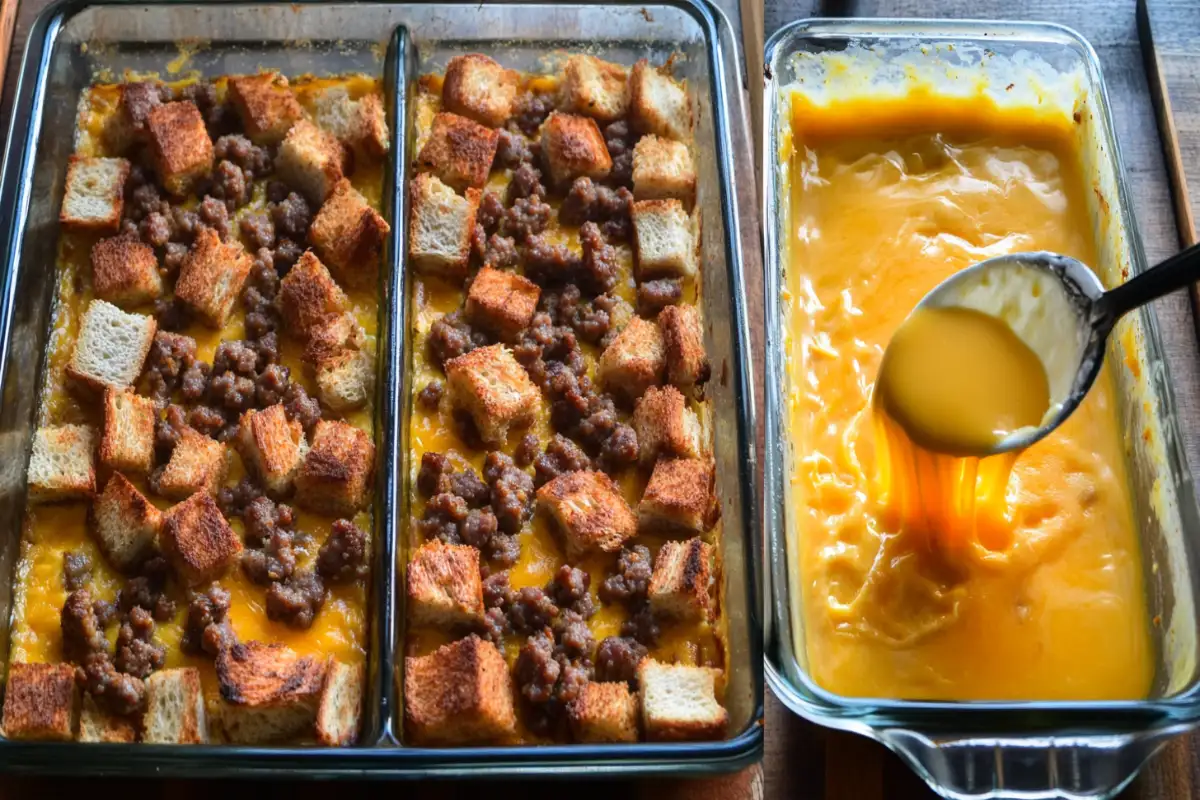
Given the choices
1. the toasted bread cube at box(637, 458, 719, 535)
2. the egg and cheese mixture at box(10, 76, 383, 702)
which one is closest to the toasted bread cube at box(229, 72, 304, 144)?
the egg and cheese mixture at box(10, 76, 383, 702)

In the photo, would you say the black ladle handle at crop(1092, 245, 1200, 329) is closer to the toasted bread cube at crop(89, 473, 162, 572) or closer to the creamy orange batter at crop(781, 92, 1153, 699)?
the creamy orange batter at crop(781, 92, 1153, 699)

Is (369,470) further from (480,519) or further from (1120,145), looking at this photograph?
(1120,145)

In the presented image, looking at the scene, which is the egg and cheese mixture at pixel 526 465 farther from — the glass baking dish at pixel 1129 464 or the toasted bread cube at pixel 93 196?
the toasted bread cube at pixel 93 196

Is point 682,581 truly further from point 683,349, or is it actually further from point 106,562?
point 106,562

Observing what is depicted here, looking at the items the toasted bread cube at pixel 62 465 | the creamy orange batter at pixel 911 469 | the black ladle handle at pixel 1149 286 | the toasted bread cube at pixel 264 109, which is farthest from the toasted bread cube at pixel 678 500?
the toasted bread cube at pixel 264 109

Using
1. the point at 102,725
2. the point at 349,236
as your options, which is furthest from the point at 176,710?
the point at 349,236

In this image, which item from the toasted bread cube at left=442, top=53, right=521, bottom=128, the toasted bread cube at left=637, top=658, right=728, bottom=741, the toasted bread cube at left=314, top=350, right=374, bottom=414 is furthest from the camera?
the toasted bread cube at left=442, top=53, right=521, bottom=128

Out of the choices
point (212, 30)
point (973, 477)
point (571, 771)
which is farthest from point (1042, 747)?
point (212, 30)
